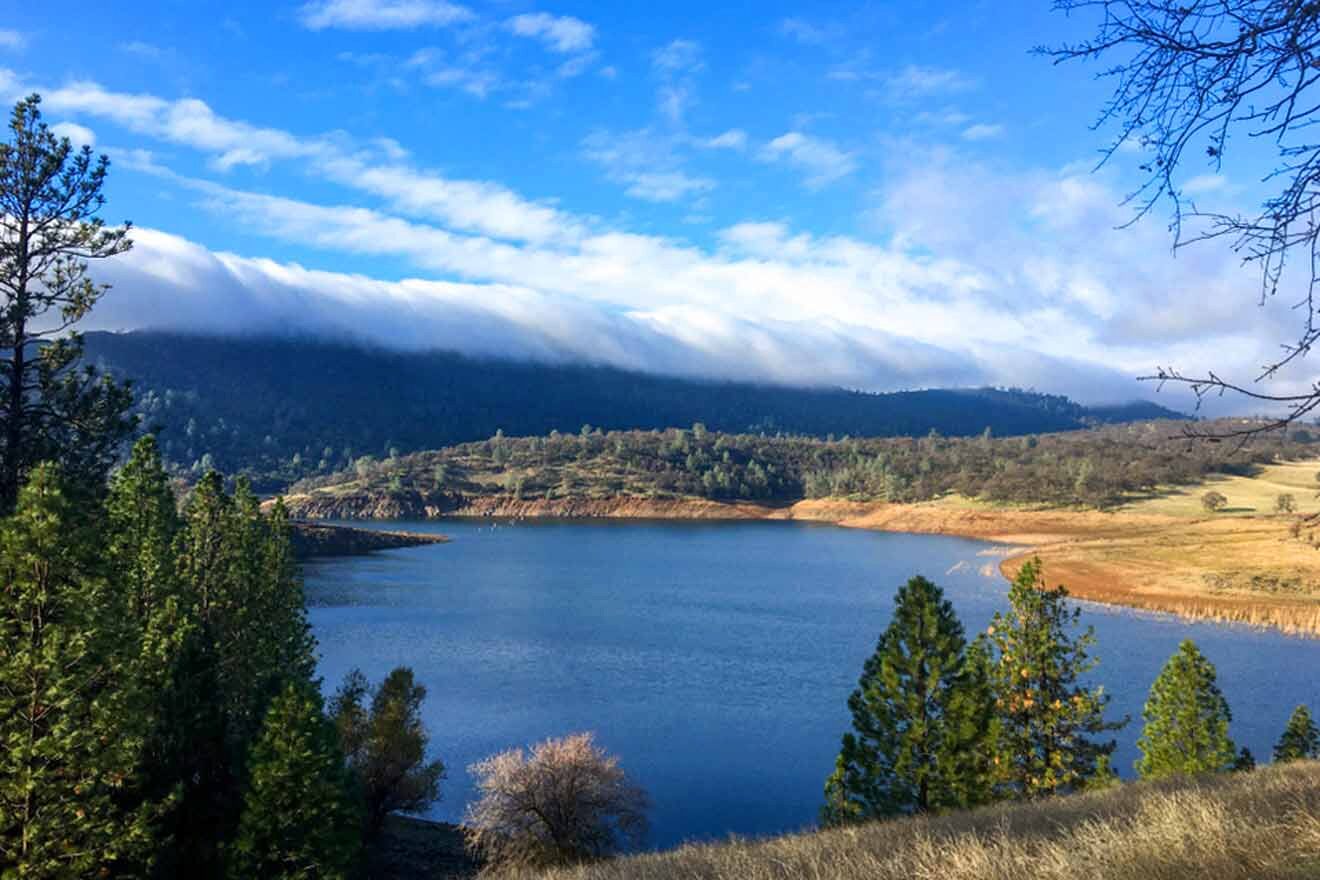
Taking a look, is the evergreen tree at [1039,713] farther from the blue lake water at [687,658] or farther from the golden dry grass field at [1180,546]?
the blue lake water at [687,658]

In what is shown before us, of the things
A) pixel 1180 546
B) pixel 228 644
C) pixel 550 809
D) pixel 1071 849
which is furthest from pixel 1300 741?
pixel 1180 546

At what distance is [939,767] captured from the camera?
2300 centimetres

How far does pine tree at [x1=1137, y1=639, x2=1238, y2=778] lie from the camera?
23.9 m

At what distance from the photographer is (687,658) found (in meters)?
49.9

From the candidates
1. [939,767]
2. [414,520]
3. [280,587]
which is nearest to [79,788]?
[280,587]

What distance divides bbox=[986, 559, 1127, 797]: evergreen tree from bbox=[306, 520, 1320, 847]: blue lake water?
716 centimetres

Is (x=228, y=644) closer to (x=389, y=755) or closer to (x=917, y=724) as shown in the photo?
(x=389, y=755)

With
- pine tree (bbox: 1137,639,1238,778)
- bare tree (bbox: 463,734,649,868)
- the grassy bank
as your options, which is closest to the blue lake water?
bare tree (bbox: 463,734,649,868)

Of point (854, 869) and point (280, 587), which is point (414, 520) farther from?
point (854, 869)

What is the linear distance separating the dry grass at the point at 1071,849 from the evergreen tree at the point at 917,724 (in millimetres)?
11733

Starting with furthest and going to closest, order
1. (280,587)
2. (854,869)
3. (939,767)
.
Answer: (280,587), (939,767), (854,869)

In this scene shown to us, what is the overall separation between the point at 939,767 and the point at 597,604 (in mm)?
51092

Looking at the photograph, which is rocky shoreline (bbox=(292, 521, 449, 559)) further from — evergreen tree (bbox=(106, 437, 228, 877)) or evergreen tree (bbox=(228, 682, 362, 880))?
evergreen tree (bbox=(228, 682, 362, 880))

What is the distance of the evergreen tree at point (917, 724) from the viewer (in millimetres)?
22938
